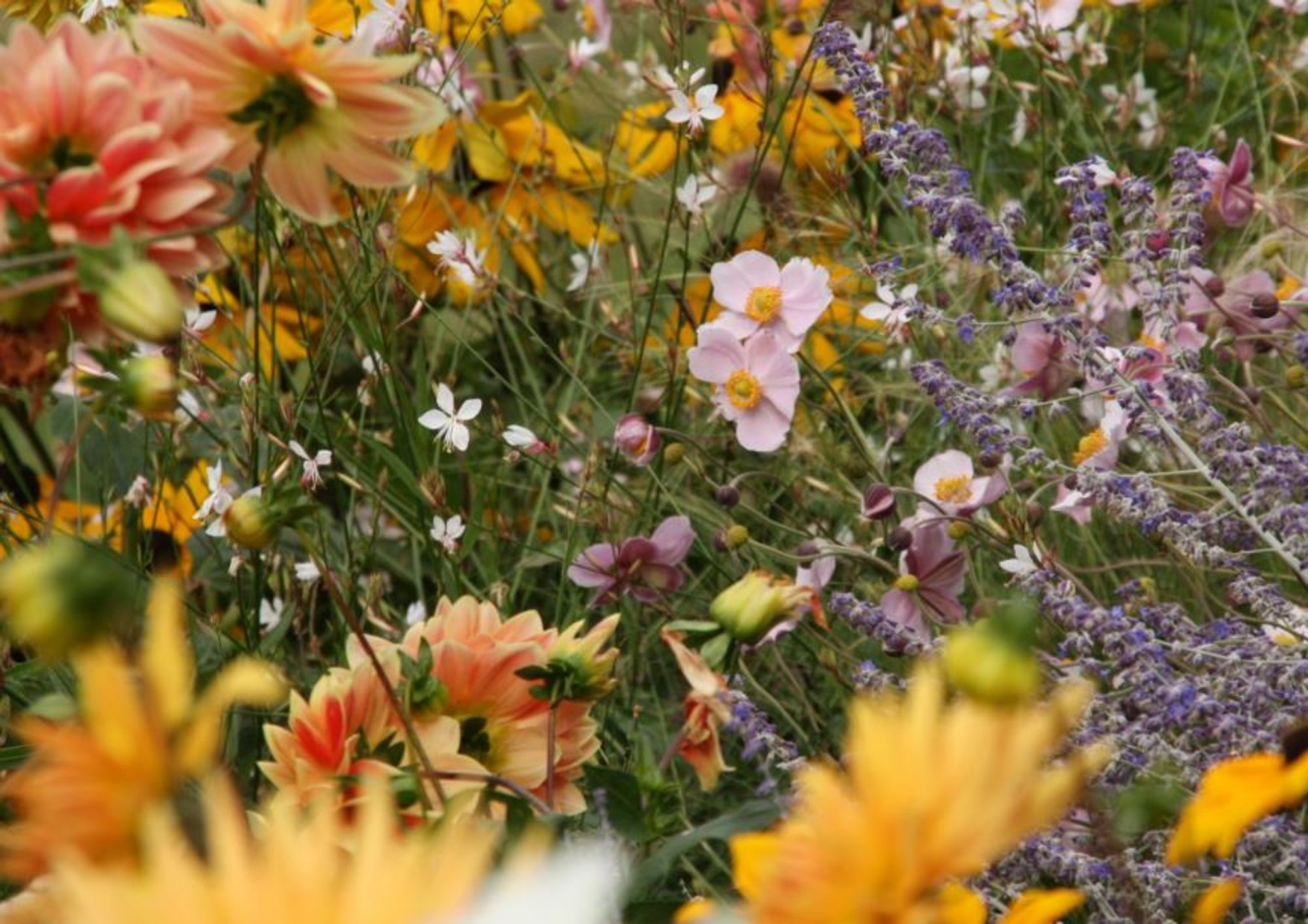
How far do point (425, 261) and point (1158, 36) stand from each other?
0.59 meters

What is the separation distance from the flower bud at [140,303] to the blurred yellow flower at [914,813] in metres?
0.15

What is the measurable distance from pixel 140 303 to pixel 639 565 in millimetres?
404

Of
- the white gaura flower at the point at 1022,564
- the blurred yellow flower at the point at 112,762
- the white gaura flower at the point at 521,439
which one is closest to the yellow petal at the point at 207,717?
the blurred yellow flower at the point at 112,762

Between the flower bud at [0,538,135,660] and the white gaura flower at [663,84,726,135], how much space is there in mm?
540

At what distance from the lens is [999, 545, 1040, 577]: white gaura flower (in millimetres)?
606

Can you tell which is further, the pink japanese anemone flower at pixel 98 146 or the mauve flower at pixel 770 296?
the mauve flower at pixel 770 296

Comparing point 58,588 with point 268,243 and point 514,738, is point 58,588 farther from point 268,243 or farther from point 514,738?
point 268,243

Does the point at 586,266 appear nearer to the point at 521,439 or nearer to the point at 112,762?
the point at 521,439

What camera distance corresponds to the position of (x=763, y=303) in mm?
723

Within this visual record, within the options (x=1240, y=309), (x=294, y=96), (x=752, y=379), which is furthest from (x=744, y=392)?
(x=294, y=96)

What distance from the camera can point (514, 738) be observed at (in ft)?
1.70

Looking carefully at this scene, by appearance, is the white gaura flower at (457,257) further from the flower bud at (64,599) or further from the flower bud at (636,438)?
the flower bud at (64,599)

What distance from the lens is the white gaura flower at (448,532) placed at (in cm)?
71

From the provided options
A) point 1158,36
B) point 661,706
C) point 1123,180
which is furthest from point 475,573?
point 1158,36
